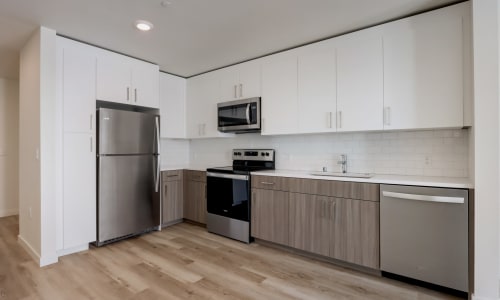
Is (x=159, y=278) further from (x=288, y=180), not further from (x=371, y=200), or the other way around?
(x=371, y=200)

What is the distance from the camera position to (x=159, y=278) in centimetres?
238

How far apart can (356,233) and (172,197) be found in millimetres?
2686

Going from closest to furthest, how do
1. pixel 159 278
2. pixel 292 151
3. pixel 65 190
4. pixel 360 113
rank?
pixel 159 278
pixel 360 113
pixel 65 190
pixel 292 151

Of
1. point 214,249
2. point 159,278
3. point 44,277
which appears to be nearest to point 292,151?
point 214,249

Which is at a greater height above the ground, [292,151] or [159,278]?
[292,151]

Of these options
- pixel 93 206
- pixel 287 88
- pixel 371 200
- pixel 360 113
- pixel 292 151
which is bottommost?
pixel 93 206

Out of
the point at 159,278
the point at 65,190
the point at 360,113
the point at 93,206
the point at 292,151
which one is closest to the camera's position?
the point at 159,278

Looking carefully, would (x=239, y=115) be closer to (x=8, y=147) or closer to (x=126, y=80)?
(x=126, y=80)

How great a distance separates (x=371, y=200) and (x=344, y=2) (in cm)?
179

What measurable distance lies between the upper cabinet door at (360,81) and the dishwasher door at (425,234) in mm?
738

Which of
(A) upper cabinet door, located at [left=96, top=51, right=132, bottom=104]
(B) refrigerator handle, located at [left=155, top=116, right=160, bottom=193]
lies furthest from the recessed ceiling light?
(B) refrigerator handle, located at [left=155, top=116, right=160, bottom=193]

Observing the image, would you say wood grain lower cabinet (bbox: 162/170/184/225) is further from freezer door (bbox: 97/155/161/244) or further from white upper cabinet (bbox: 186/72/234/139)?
white upper cabinet (bbox: 186/72/234/139)

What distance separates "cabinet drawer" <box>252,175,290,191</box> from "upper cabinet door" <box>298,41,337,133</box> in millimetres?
642
